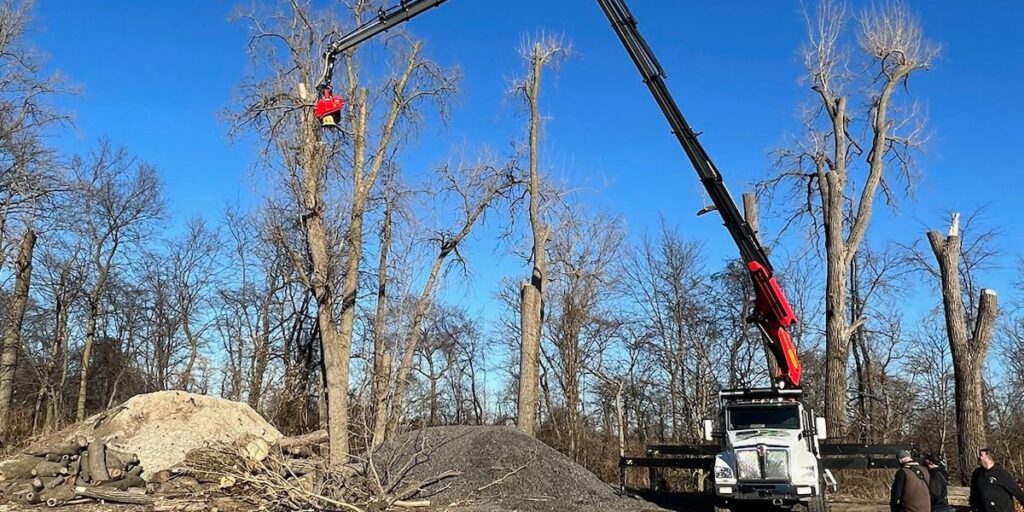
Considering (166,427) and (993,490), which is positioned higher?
(166,427)

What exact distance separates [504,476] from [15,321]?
1954 cm

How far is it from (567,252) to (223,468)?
16.6m

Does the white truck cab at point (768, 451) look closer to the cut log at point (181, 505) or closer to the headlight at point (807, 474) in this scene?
the headlight at point (807, 474)

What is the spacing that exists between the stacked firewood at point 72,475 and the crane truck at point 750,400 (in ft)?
29.2

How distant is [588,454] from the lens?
26656mm

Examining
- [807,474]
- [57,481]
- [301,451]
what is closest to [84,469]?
[57,481]

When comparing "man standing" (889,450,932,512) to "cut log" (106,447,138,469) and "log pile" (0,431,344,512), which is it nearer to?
"log pile" (0,431,344,512)

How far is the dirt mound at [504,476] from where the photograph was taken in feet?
48.4

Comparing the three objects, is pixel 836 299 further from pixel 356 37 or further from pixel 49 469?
pixel 49 469

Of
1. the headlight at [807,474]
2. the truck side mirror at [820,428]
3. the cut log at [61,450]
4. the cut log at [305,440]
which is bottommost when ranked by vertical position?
the headlight at [807,474]

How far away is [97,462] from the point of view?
15.8 meters

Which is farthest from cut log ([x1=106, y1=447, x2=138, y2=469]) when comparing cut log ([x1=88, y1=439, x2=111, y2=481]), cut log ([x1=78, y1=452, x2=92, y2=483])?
cut log ([x1=78, y1=452, x2=92, y2=483])

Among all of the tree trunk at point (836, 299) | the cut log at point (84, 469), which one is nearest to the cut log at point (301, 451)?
the cut log at point (84, 469)

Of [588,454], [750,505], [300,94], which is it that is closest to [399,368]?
[588,454]
